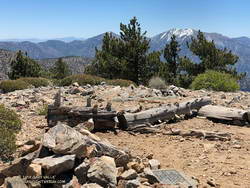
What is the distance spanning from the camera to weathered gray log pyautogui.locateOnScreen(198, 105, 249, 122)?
12.5 meters

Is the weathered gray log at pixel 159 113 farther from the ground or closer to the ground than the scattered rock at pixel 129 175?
farther from the ground

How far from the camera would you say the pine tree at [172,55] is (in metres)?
39.0

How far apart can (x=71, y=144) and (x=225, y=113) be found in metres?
7.44

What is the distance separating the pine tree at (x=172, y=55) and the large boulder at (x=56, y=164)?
32855 mm

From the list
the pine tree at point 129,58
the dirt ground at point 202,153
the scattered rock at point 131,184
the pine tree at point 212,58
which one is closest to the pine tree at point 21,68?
the pine tree at point 129,58

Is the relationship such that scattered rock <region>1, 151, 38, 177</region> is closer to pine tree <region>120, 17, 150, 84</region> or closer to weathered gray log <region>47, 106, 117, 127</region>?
weathered gray log <region>47, 106, 117, 127</region>

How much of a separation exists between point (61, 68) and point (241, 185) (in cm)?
5662

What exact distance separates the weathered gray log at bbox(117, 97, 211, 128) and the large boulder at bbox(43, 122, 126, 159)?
370 centimetres

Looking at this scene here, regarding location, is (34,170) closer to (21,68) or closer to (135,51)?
(135,51)

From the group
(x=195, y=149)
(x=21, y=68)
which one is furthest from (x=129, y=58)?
(x=195, y=149)

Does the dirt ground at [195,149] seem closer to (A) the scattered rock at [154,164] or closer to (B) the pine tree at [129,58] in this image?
(A) the scattered rock at [154,164]

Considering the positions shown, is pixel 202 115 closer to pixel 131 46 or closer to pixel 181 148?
pixel 181 148

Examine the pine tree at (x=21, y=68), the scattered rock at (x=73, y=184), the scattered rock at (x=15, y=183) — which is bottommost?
the pine tree at (x=21, y=68)

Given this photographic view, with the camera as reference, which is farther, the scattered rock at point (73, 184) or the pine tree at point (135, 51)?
the pine tree at point (135, 51)
